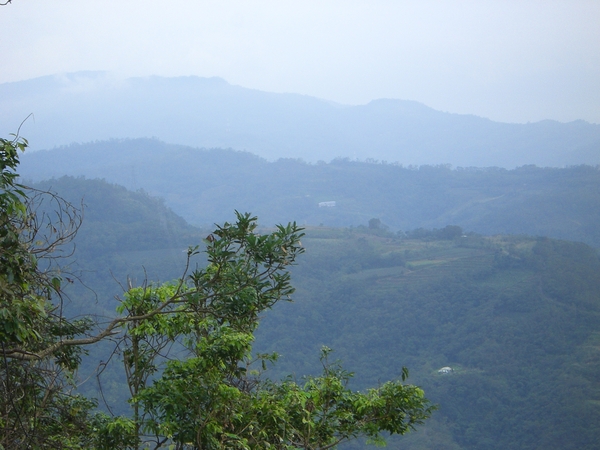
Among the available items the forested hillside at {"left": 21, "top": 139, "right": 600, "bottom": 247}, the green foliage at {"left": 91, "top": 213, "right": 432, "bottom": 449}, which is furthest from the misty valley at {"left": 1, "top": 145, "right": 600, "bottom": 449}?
the green foliage at {"left": 91, "top": 213, "right": 432, "bottom": 449}

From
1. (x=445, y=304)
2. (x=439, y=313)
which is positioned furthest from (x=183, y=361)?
(x=445, y=304)

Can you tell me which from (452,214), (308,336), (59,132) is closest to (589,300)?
(308,336)

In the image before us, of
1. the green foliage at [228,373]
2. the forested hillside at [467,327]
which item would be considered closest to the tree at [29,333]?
the green foliage at [228,373]

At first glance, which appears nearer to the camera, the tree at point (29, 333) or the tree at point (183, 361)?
the tree at point (29, 333)

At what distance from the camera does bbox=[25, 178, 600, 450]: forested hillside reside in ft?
110

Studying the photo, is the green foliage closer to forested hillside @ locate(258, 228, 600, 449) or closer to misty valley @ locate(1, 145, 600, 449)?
misty valley @ locate(1, 145, 600, 449)

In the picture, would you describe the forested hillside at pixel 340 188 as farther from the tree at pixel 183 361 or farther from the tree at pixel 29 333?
the tree at pixel 29 333

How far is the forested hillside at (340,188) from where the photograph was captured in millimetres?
90812

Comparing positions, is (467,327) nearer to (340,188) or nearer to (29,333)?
(29,333)

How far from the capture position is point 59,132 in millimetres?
181625

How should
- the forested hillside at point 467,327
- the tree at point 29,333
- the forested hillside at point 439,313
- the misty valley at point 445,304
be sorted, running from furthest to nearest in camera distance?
the forested hillside at point 439,313 < the forested hillside at point 467,327 < the misty valley at point 445,304 < the tree at point 29,333

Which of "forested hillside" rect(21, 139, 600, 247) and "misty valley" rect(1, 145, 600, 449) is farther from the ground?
"forested hillside" rect(21, 139, 600, 247)

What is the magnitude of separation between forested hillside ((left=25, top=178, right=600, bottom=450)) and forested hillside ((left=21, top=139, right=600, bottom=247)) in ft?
99.1

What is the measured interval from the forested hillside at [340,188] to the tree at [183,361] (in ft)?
286
